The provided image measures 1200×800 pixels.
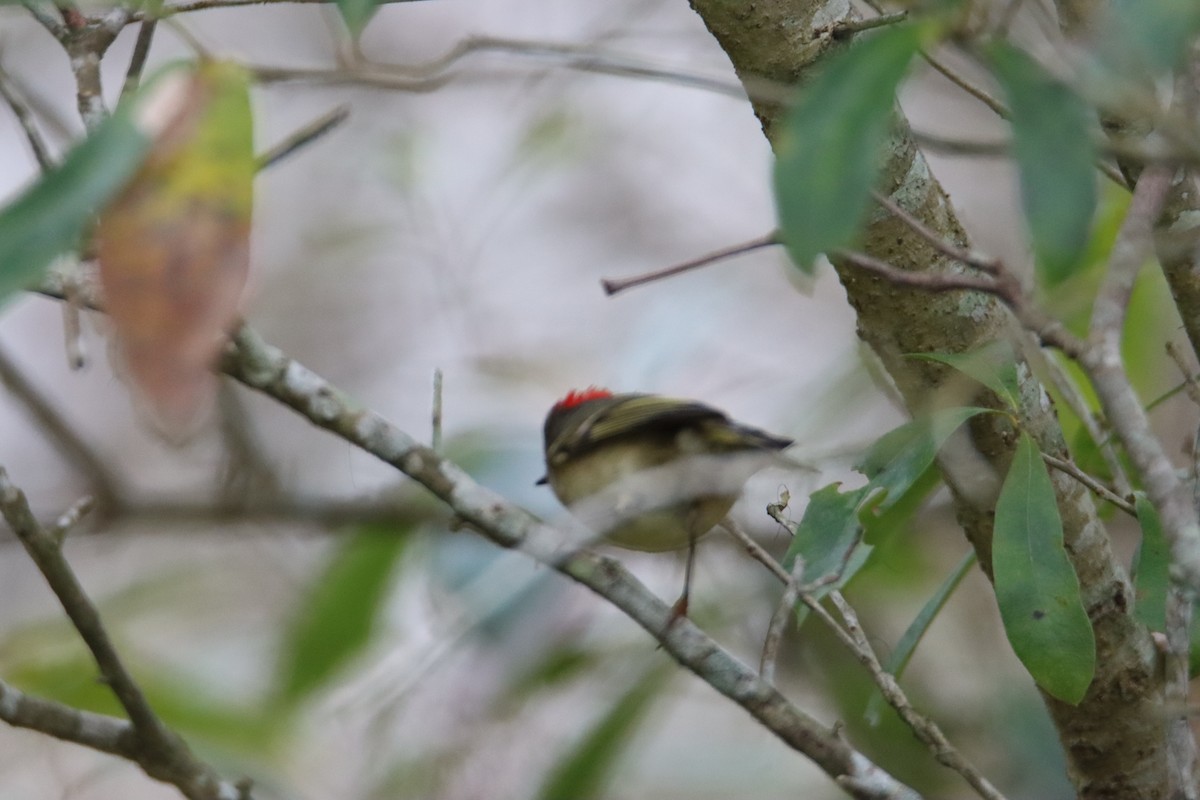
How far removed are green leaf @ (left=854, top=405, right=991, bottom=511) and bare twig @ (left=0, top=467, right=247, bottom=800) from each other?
90 cm

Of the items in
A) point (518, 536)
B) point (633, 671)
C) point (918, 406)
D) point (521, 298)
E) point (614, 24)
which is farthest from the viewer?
point (521, 298)

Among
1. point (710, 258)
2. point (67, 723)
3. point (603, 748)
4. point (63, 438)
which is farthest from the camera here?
point (63, 438)

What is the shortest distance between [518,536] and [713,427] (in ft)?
2.08

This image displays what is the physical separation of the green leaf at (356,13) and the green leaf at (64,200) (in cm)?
17

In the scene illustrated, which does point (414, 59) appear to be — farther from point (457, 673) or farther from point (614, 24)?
point (457, 673)

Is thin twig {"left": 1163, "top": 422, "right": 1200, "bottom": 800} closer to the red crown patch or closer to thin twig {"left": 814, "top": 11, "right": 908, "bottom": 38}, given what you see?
thin twig {"left": 814, "top": 11, "right": 908, "bottom": 38}

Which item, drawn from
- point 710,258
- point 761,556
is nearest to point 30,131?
point 710,258

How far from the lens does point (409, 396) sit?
4926mm

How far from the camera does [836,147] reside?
88 cm

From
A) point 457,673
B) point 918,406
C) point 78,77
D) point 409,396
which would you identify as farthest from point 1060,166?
point 409,396

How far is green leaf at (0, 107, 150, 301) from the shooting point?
2.94 ft

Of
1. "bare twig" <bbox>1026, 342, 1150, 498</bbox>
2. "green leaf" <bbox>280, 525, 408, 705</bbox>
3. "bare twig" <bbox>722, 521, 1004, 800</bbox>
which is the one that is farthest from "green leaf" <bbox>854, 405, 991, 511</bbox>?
"green leaf" <bbox>280, 525, 408, 705</bbox>

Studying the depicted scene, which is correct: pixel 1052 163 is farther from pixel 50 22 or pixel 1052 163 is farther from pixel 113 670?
pixel 113 670

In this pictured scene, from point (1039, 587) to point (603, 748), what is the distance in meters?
1.14
